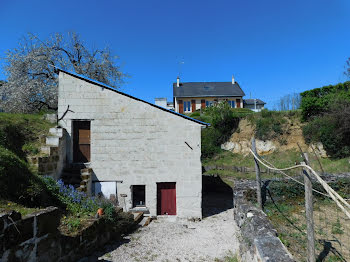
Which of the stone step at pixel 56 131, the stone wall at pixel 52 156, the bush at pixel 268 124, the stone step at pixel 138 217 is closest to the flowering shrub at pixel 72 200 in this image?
the stone wall at pixel 52 156

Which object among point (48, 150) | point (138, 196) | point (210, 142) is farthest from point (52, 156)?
point (210, 142)

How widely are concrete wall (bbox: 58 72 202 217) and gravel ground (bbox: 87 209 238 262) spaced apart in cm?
117

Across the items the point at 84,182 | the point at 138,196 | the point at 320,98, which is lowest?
the point at 138,196

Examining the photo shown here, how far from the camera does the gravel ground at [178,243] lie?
6.39 m

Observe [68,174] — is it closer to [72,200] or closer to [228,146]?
[72,200]

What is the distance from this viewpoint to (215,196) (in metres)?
14.9

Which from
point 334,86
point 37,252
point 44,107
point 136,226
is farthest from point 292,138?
point 44,107

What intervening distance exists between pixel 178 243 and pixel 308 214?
211 inches

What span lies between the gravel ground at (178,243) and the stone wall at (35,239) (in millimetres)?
927

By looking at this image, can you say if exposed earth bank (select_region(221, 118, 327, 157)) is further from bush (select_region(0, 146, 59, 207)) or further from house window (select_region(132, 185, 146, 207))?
bush (select_region(0, 146, 59, 207))

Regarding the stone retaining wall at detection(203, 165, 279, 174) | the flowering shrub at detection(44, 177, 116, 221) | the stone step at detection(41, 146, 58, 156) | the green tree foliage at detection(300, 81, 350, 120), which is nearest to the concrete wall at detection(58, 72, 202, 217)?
the stone step at detection(41, 146, 58, 156)

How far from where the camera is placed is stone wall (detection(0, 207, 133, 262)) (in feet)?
9.93

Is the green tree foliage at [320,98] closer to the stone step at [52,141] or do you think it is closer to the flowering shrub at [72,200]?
the flowering shrub at [72,200]

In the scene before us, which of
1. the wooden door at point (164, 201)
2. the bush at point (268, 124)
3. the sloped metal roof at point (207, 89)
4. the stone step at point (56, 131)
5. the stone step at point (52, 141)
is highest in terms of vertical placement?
the sloped metal roof at point (207, 89)
